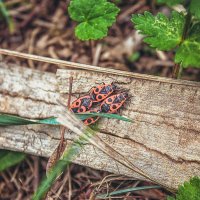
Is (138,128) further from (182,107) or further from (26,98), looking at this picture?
(26,98)

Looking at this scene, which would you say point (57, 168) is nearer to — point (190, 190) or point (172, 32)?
point (190, 190)

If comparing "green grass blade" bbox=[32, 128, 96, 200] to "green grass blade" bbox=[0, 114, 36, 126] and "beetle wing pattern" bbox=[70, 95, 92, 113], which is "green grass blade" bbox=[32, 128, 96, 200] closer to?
"beetle wing pattern" bbox=[70, 95, 92, 113]

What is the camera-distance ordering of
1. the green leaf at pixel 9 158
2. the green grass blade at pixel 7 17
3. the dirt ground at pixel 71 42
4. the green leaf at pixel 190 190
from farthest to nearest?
the green grass blade at pixel 7 17 < the dirt ground at pixel 71 42 < the green leaf at pixel 9 158 < the green leaf at pixel 190 190

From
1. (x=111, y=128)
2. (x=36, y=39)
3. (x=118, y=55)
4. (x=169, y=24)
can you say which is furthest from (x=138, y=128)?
(x=36, y=39)

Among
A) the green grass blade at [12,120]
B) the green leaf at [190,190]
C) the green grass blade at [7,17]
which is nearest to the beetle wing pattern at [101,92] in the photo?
the green grass blade at [12,120]

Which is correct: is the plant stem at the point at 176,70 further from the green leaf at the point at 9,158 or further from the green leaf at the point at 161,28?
the green leaf at the point at 9,158

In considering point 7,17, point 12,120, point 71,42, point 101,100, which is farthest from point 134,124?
point 7,17
